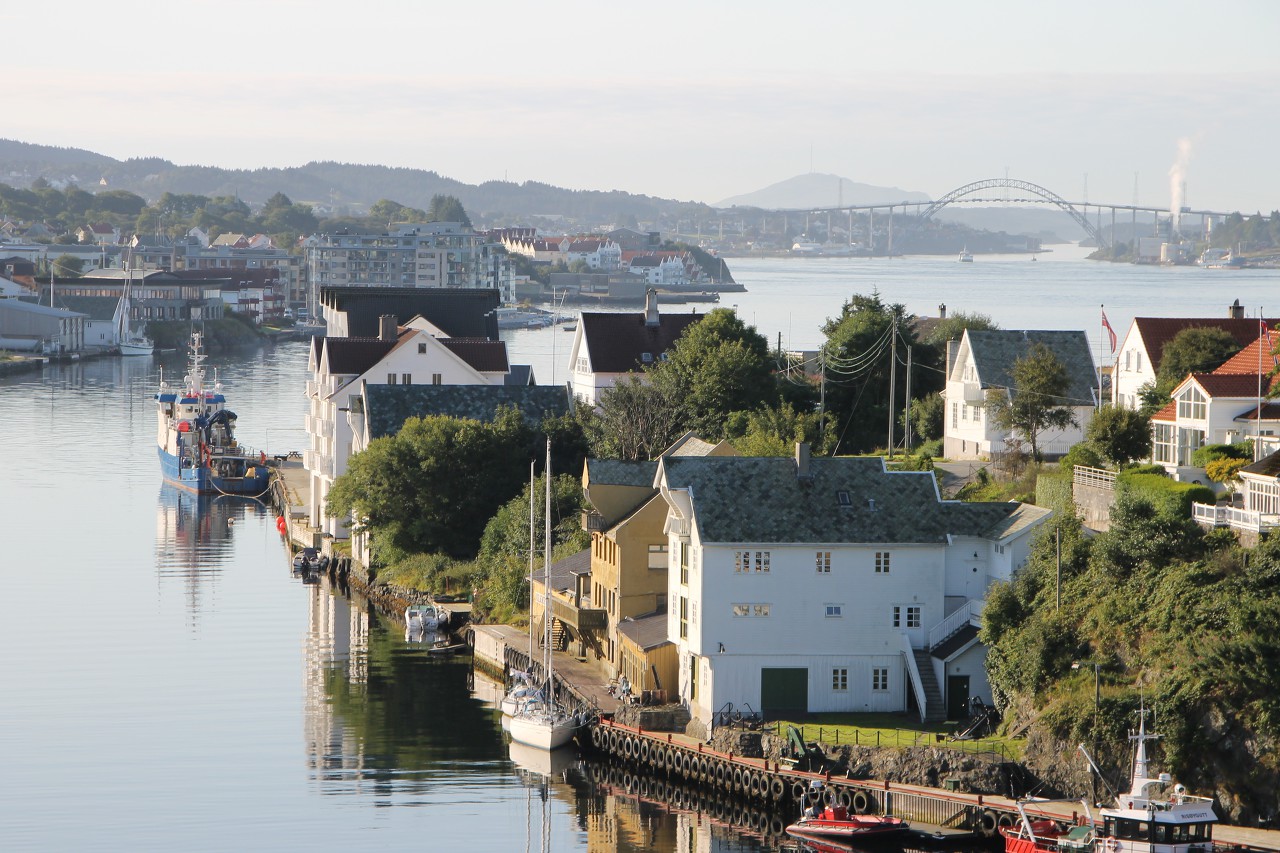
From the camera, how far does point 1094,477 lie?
138 feet

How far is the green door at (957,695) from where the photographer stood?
127 feet

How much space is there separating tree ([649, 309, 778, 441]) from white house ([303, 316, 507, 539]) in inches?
354

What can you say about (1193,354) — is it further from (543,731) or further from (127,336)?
(127,336)

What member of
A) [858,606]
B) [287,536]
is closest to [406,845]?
[858,606]

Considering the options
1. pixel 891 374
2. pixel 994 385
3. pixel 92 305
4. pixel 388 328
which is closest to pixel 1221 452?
pixel 994 385

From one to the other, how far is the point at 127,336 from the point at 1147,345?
467ft

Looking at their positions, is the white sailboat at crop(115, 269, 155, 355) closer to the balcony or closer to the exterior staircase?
the balcony

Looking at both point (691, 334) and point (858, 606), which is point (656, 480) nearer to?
point (858, 606)

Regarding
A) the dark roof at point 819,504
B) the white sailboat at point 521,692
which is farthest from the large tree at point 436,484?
the dark roof at point 819,504

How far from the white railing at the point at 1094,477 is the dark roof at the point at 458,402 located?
83.7 ft

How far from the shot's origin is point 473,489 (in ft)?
194

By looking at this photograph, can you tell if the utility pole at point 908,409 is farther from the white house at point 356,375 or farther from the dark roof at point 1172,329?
the white house at point 356,375

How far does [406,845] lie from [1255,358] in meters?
24.1

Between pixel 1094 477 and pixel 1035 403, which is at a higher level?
pixel 1035 403
